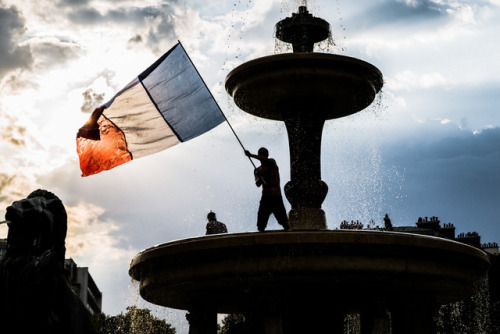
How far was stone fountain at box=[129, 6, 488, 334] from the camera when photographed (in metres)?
11.0

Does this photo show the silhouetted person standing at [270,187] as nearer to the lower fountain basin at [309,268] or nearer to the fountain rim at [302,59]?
the lower fountain basin at [309,268]

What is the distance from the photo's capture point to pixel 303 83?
567 inches

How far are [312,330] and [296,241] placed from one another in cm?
252

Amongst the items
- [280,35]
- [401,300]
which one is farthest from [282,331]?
[280,35]

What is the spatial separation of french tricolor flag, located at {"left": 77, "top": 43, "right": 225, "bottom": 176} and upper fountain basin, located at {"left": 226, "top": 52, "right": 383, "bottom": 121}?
1.18 meters

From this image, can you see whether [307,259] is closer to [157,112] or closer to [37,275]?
[157,112]

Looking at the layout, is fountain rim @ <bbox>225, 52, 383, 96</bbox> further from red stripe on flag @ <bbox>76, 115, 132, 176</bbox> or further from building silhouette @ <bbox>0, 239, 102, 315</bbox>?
building silhouette @ <bbox>0, 239, 102, 315</bbox>

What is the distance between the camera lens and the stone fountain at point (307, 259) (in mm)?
10961

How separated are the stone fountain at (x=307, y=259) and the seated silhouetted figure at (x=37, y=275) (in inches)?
209

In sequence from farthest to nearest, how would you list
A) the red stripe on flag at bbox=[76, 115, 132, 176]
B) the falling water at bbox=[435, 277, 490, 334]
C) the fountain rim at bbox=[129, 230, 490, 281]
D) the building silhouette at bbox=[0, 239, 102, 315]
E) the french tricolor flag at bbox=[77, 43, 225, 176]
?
the building silhouette at bbox=[0, 239, 102, 315], the falling water at bbox=[435, 277, 490, 334], the french tricolor flag at bbox=[77, 43, 225, 176], the red stripe on flag at bbox=[76, 115, 132, 176], the fountain rim at bbox=[129, 230, 490, 281]

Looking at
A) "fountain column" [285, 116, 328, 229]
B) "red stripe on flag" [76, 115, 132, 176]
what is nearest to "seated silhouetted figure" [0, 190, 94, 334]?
"red stripe on flag" [76, 115, 132, 176]

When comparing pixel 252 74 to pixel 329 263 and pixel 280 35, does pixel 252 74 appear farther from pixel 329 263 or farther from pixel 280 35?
pixel 329 263

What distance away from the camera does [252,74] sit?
14.5 meters

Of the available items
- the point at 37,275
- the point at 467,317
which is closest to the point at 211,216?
the point at 37,275
